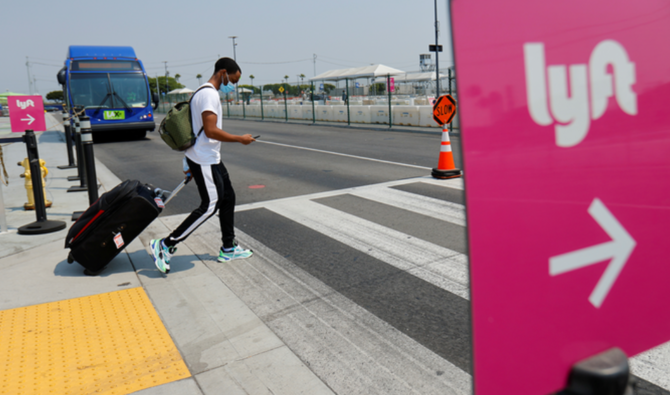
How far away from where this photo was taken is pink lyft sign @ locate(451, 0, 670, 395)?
35.2 inches

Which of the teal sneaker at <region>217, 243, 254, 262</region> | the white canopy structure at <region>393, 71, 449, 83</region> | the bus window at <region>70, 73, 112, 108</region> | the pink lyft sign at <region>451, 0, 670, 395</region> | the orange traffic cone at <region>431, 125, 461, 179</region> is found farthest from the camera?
the white canopy structure at <region>393, 71, 449, 83</region>

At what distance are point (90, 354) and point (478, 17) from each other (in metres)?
3.16

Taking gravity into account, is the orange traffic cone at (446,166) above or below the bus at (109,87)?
below

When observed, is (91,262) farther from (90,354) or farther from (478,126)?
(478,126)

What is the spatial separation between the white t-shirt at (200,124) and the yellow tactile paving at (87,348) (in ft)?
4.19

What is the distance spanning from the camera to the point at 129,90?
18969mm

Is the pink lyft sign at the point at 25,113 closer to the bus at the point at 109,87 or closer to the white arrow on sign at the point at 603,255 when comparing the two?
the white arrow on sign at the point at 603,255

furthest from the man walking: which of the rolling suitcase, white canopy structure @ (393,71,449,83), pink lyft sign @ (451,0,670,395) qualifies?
white canopy structure @ (393,71,449,83)

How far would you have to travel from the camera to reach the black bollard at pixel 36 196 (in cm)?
585

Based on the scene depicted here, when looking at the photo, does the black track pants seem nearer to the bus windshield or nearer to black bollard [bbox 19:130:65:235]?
black bollard [bbox 19:130:65:235]

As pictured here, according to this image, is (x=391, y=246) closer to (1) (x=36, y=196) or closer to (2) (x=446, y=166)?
(2) (x=446, y=166)

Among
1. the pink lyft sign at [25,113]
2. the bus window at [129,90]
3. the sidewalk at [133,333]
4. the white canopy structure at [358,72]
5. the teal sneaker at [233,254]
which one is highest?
the white canopy structure at [358,72]

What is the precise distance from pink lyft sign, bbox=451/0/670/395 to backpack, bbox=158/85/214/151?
13.0 ft

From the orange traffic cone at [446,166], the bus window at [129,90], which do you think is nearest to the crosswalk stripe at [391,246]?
the orange traffic cone at [446,166]
